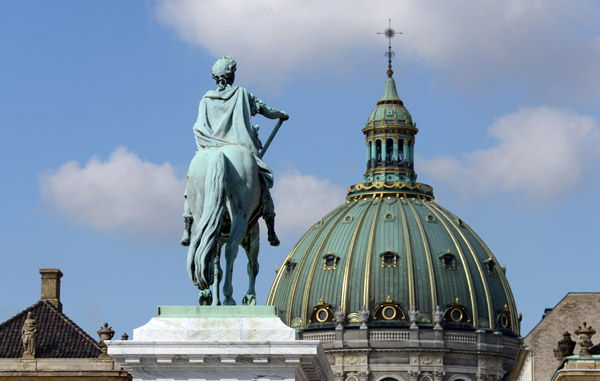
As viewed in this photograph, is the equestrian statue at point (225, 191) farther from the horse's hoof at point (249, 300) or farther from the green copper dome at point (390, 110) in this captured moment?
the green copper dome at point (390, 110)

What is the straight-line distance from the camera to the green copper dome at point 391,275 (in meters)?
169

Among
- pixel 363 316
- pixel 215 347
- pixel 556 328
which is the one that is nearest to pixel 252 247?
pixel 215 347

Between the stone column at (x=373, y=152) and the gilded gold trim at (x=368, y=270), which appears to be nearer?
the gilded gold trim at (x=368, y=270)

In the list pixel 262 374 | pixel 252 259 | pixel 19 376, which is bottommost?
pixel 262 374

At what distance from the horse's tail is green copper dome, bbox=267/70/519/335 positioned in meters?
149

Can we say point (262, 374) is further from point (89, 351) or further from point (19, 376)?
point (89, 351)

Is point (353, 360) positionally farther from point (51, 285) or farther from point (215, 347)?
point (215, 347)

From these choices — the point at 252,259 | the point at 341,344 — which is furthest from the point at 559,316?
the point at 341,344

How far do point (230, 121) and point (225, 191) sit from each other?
93 centimetres

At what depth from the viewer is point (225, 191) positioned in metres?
18.1

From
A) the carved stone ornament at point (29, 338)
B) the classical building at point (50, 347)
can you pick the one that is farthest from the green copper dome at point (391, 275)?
the carved stone ornament at point (29, 338)

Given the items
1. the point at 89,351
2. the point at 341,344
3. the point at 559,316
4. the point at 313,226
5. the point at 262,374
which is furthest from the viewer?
the point at 313,226

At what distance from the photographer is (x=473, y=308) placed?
172 m

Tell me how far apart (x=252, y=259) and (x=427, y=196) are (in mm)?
166140
